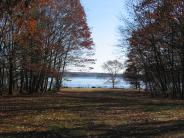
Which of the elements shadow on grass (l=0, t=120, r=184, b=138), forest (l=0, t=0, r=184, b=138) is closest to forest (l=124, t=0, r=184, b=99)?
forest (l=0, t=0, r=184, b=138)

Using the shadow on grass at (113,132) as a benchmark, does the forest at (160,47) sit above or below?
above

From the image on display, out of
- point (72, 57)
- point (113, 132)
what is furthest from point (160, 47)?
point (113, 132)

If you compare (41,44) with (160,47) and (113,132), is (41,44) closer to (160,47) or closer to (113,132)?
(160,47)

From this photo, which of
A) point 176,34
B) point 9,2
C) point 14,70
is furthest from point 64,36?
point 9,2

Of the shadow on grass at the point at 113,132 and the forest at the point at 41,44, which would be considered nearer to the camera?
the shadow on grass at the point at 113,132

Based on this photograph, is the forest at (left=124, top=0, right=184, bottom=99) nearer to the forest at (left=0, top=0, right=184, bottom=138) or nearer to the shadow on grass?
the forest at (left=0, top=0, right=184, bottom=138)

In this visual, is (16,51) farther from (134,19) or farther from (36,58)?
(134,19)

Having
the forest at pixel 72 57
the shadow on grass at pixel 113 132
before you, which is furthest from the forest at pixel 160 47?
the shadow on grass at pixel 113 132

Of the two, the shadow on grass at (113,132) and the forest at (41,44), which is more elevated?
the forest at (41,44)

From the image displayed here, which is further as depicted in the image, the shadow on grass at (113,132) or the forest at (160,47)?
the forest at (160,47)

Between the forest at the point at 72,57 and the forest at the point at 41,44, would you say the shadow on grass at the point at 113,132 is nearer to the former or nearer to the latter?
the forest at the point at 72,57

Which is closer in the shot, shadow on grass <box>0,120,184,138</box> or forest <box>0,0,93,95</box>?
shadow on grass <box>0,120,184,138</box>

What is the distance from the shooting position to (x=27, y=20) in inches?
1521

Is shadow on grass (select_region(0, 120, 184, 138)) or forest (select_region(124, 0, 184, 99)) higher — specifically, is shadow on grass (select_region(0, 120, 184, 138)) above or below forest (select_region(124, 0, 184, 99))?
below
